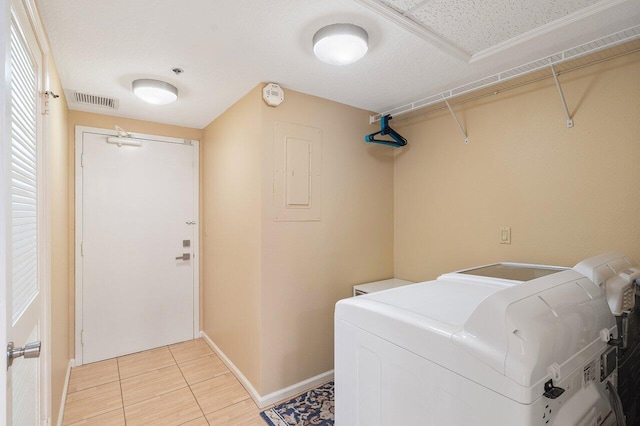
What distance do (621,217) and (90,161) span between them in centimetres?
396

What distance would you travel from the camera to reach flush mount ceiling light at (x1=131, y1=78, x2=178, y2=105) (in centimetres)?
213

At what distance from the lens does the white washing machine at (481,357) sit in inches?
34.6

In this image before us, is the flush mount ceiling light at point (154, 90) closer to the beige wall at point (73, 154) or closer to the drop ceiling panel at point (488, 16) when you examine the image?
the beige wall at point (73, 154)

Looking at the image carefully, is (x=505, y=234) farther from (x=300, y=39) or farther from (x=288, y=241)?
(x=300, y=39)

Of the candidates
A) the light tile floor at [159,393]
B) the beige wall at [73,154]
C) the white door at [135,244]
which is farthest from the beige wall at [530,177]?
the beige wall at [73,154]

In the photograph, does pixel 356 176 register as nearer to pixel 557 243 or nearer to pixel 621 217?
pixel 557 243

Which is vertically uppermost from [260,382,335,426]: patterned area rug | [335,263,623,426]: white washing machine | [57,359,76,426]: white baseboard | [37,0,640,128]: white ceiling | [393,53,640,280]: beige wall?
[37,0,640,128]: white ceiling

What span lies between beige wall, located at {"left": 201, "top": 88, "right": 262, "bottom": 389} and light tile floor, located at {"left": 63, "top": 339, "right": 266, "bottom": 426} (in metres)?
0.18

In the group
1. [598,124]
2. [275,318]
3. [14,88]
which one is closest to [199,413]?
[275,318]

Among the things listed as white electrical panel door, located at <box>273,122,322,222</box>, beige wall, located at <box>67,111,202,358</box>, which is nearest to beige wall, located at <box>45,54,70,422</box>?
beige wall, located at <box>67,111,202,358</box>

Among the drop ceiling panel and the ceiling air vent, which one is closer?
the drop ceiling panel

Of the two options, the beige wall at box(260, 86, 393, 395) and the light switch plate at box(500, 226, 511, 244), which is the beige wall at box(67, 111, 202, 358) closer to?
the beige wall at box(260, 86, 393, 395)

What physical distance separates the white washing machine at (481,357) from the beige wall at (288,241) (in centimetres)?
90

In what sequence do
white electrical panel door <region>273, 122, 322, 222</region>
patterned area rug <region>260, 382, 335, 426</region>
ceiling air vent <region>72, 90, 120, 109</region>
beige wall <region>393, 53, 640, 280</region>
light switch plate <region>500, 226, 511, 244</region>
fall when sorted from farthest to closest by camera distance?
ceiling air vent <region>72, 90, 120, 109</region> < white electrical panel door <region>273, 122, 322, 222</region> < light switch plate <region>500, 226, 511, 244</region> < patterned area rug <region>260, 382, 335, 426</region> < beige wall <region>393, 53, 640, 280</region>
